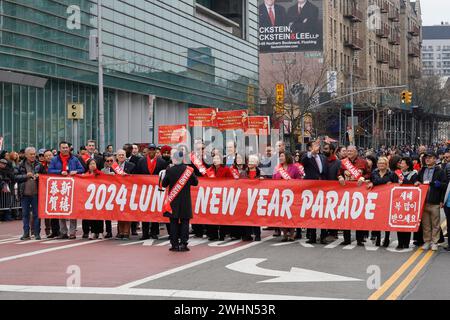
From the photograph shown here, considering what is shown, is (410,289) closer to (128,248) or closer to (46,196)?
(128,248)

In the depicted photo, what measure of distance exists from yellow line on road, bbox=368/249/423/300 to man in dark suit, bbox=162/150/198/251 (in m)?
4.07

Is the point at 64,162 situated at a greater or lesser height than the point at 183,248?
greater

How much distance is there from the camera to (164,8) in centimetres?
5628

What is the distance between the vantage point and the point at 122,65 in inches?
1916

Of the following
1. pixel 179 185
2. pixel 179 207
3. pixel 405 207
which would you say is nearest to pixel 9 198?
pixel 179 185

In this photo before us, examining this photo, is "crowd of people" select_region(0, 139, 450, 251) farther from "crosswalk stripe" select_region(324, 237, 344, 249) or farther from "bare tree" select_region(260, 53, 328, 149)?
"bare tree" select_region(260, 53, 328, 149)

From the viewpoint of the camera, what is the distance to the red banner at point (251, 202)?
625 inches

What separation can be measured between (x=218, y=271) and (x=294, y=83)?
52595 mm

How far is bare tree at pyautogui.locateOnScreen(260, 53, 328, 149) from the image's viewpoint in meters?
55.7

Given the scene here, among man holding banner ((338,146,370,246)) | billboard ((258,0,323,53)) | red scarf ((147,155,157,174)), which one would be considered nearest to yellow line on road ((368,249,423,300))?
man holding banner ((338,146,370,246))

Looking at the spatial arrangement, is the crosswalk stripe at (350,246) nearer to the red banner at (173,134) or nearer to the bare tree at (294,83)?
the red banner at (173,134)

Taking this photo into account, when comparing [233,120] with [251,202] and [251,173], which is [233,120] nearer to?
[251,173]

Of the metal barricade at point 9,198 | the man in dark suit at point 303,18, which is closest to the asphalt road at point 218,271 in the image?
the metal barricade at point 9,198

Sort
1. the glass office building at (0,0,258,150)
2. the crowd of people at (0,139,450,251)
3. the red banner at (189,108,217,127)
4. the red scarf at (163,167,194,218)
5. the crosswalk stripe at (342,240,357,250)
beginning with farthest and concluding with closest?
1. the glass office building at (0,0,258,150)
2. the red banner at (189,108,217,127)
3. the crowd of people at (0,139,450,251)
4. the crosswalk stripe at (342,240,357,250)
5. the red scarf at (163,167,194,218)
